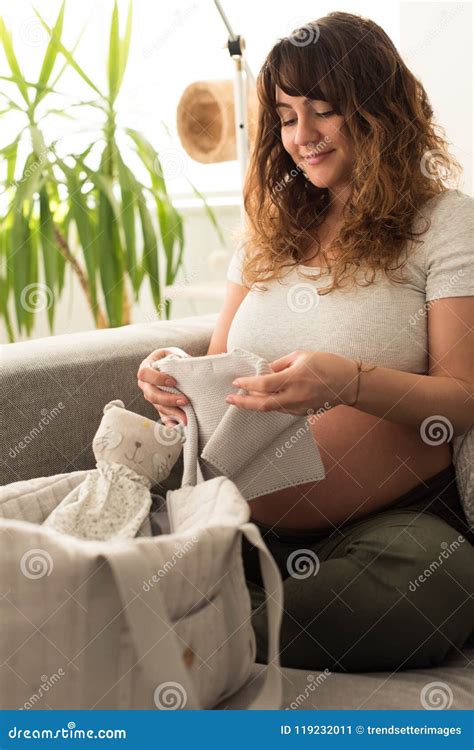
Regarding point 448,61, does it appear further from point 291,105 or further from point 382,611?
point 382,611

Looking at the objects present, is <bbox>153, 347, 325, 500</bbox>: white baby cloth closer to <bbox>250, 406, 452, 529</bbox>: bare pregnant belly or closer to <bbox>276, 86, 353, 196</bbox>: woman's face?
<bbox>250, 406, 452, 529</bbox>: bare pregnant belly

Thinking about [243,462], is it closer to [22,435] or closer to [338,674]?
[338,674]

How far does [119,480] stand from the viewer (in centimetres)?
96

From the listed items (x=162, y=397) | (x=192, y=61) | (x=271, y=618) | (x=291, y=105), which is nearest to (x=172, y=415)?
(x=162, y=397)

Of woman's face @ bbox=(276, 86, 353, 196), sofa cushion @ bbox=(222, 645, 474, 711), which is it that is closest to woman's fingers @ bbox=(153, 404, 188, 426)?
sofa cushion @ bbox=(222, 645, 474, 711)

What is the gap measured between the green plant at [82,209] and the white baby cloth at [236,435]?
1290 mm

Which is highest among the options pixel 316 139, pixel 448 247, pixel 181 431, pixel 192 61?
pixel 192 61

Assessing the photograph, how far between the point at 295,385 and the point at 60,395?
1.56 feet

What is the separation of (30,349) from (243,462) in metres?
0.46

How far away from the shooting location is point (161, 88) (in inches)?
117

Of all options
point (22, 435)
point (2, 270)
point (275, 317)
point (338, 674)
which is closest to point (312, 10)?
point (2, 270)

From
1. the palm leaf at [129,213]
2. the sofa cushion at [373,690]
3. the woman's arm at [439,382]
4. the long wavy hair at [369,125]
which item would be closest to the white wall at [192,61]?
the palm leaf at [129,213]

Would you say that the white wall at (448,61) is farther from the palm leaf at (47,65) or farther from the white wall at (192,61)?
the palm leaf at (47,65)

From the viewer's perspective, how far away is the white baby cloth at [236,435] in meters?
1.04
